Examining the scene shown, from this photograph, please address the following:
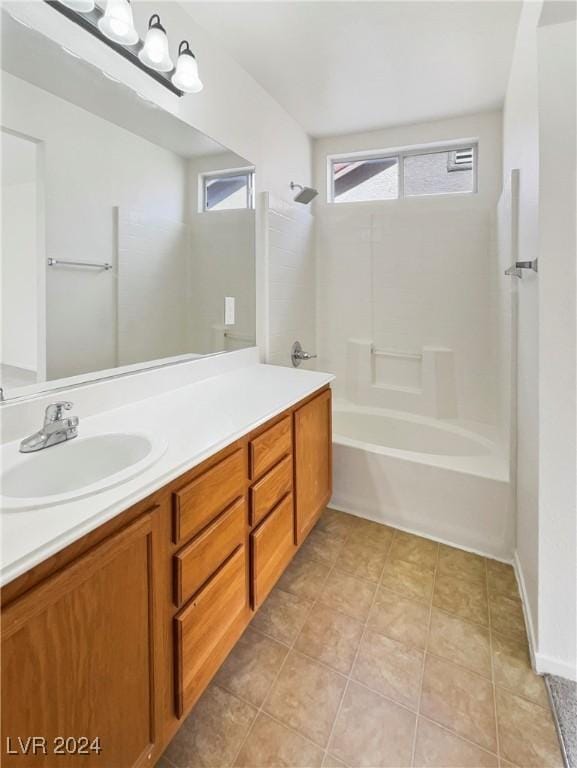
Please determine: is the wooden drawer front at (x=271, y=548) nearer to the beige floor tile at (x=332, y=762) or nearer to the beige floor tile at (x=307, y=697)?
the beige floor tile at (x=307, y=697)

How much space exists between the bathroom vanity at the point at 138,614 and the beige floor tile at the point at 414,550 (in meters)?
0.84

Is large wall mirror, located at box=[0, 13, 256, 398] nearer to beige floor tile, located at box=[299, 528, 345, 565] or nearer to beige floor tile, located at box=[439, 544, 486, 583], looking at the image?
beige floor tile, located at box=[299, 528, 345, 565]

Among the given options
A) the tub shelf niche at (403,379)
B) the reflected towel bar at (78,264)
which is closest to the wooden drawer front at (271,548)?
the reflected towel bar at (78,264)

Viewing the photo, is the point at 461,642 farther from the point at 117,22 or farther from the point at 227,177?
the point at 117,22

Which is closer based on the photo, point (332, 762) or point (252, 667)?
point (332, 762)

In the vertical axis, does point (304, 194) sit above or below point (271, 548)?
above

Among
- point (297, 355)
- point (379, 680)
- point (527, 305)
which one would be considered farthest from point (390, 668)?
point (297, 355)

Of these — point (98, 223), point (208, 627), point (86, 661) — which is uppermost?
point (98, 223)

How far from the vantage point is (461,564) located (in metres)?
1.88

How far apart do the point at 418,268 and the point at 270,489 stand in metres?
2.11

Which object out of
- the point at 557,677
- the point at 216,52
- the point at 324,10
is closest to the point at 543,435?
the point at 557,677

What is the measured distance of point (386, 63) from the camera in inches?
79.4

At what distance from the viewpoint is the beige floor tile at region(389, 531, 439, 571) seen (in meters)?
1.90

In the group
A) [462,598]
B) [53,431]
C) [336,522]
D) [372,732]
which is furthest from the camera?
[336,522]
